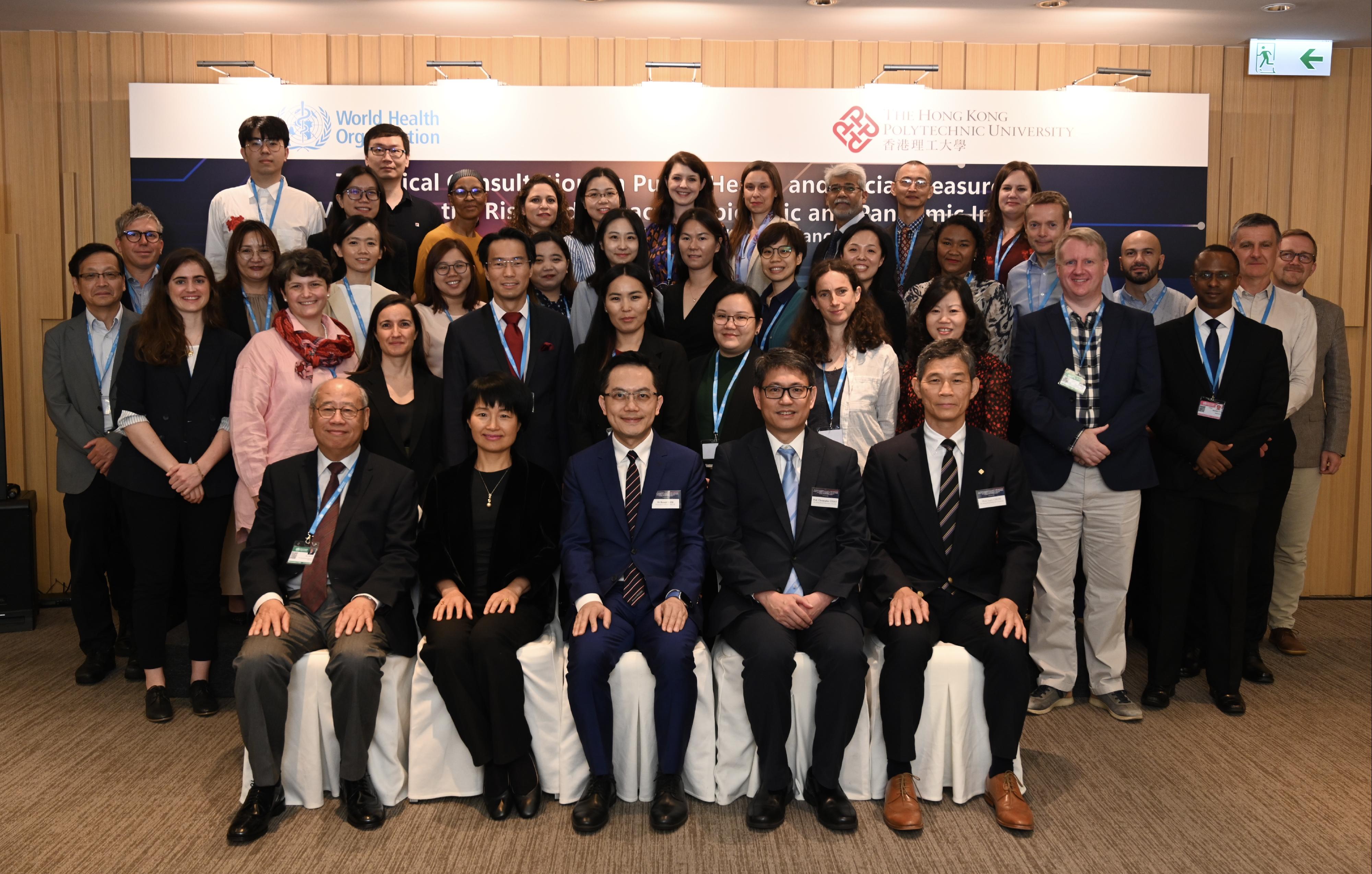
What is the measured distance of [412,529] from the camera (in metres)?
3.32

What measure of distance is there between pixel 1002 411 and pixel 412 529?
2.28 meters

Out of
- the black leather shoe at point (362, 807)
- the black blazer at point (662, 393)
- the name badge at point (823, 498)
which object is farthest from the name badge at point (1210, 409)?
the black leather shoe at point (362, 807)

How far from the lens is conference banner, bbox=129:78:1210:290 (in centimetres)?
518

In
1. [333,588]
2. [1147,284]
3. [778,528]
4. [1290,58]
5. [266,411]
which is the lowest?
[333,588]

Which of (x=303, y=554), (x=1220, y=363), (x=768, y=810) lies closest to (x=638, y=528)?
(x=768, y=810)

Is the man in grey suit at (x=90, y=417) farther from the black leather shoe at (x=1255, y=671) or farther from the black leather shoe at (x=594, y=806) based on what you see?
the black leather shoe at (x=1255, y=671)

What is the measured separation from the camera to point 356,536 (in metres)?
3.23

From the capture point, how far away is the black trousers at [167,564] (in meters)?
3.85

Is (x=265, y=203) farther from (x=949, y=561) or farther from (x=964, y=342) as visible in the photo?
(x=949, y=561)

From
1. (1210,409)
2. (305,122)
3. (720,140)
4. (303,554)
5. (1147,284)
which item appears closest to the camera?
(303,554)

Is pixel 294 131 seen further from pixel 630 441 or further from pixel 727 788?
pixel 727 788

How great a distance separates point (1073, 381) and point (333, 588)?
9.34 ft

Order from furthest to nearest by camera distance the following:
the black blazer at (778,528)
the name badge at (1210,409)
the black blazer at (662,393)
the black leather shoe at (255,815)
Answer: the name badge at (1210,409) → the black blazer at (662,393) → the black blazer at (778,528) → the black leather shoe at (255,815)

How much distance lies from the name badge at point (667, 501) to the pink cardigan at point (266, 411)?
1.46 metres
